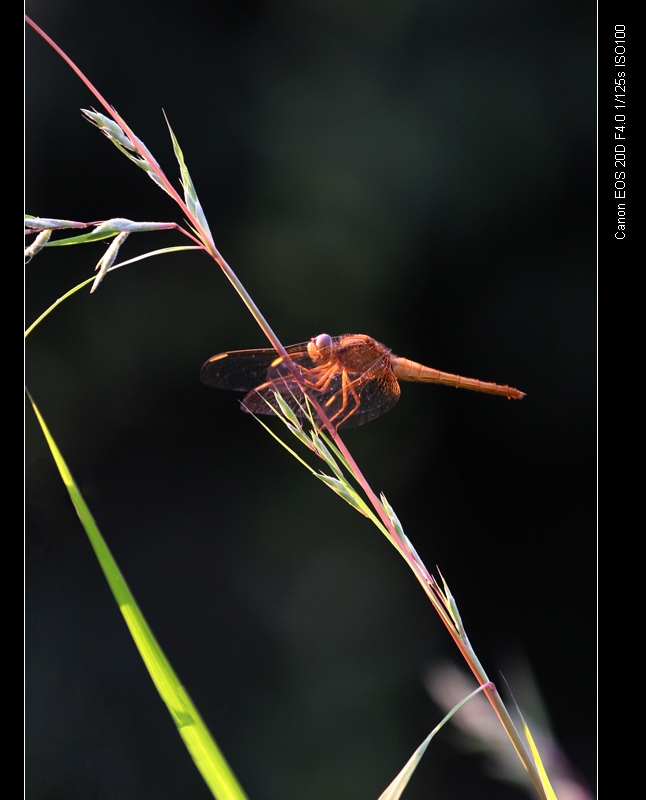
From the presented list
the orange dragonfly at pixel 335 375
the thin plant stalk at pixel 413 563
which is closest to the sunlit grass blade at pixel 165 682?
the thin plant stalk at pixel 413 563

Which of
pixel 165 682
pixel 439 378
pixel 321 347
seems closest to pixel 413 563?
pixel 165 682

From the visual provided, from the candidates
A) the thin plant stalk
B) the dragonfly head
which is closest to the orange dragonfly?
the dragonfly head

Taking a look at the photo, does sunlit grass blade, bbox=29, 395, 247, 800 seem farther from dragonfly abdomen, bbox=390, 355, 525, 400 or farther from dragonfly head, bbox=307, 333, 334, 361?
dragonfly abdomen, bbox=390, 355, 525, 400

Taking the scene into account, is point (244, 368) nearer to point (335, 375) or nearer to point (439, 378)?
point (335, 375)

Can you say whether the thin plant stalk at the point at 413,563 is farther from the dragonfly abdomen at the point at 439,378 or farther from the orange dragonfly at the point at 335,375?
the dragonfly abdomen at the point at 439,378

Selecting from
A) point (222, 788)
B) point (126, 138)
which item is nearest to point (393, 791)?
point (222, 788)

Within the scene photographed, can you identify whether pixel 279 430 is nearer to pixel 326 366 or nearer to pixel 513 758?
pixel 326 366

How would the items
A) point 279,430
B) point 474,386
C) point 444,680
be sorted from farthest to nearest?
point 279,430 < point 474,386 < point 444,680
